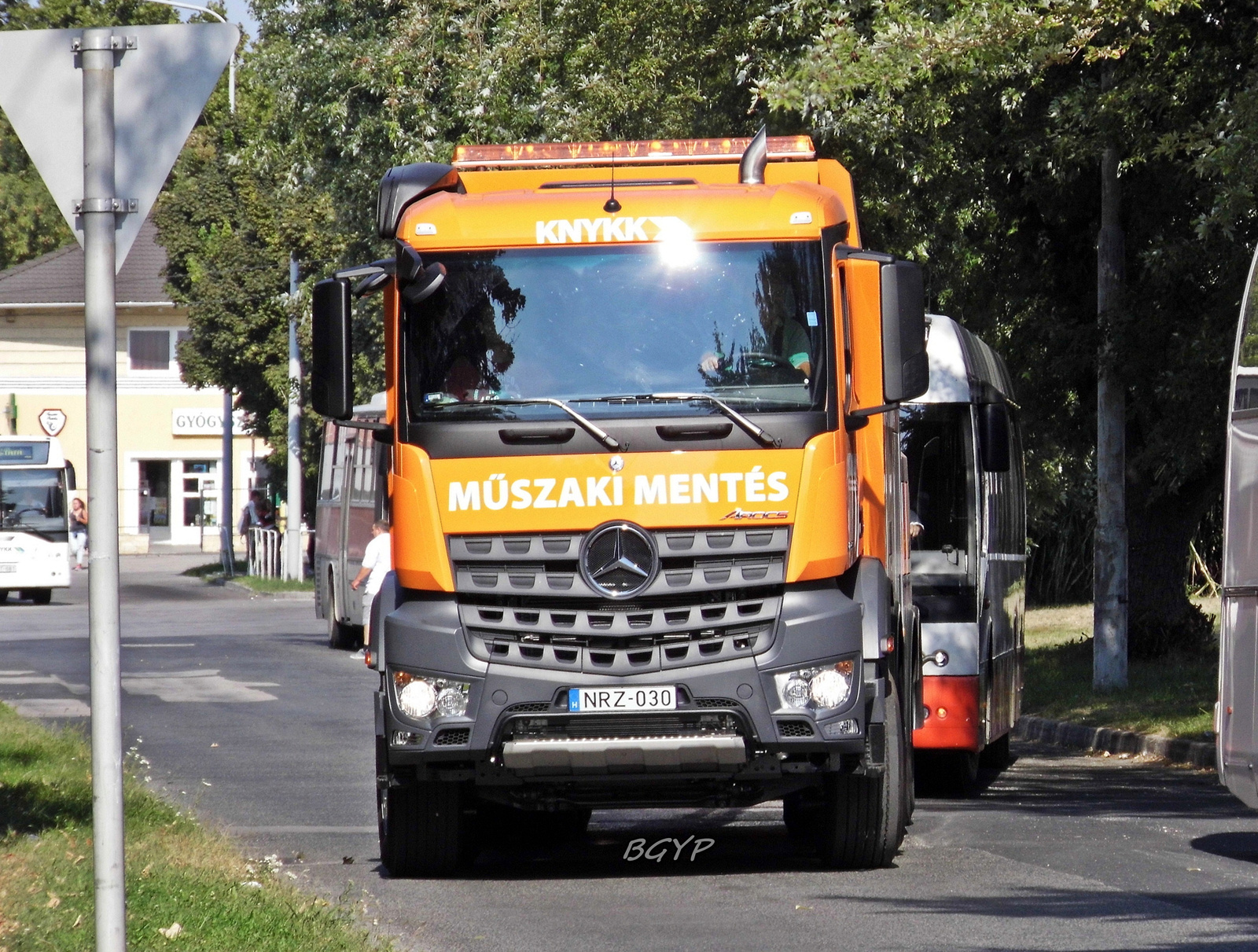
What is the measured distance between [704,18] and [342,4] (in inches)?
589

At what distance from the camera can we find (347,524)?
89.6 ft

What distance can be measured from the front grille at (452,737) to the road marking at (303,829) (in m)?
2.36

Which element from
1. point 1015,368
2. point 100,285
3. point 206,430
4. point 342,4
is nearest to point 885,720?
point 100,285

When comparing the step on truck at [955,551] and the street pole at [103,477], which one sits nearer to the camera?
the street pole at [103,477]

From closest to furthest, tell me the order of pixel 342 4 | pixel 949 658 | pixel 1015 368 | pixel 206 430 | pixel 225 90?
1. pixel 949 658
2. pixel 1015 368
3. pixel 342 4
4. pixel 225 90
5. pixel 206 430

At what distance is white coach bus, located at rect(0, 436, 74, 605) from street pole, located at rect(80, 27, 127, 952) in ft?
110

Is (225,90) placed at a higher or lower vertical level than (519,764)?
higher

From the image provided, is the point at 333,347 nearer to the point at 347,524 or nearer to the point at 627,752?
the point at 627,752

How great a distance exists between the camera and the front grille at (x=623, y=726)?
28.1ft

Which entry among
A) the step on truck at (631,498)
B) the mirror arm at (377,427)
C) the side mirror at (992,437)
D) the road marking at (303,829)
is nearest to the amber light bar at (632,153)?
the step on truck at (631,498)

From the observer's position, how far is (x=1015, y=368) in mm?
21094

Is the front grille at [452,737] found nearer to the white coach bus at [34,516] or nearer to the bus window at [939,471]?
the bus window at [939,471]

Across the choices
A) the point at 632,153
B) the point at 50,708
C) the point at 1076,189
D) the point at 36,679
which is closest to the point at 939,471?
the point at 632,153

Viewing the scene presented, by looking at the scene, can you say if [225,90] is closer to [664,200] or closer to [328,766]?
[328,766]
